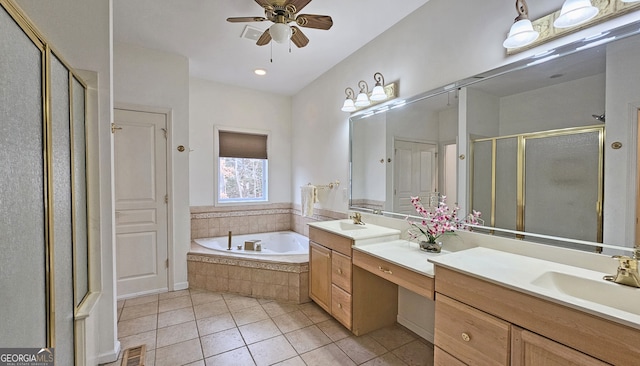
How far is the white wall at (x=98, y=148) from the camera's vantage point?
1697 millimetres

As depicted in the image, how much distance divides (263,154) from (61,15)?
270 cm

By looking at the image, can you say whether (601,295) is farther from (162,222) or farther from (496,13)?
(162,222)

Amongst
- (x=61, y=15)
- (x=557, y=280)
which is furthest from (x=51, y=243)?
(x=557, y=280)

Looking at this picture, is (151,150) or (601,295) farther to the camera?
(151,150)

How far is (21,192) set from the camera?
953 millimetres

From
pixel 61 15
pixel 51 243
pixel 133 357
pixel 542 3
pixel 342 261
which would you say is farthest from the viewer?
pixel 342 261

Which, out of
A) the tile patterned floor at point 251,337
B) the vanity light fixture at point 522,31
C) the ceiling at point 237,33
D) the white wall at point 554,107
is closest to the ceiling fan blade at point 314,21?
the ceiling at point 237,33

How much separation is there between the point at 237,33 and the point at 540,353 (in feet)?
10.0

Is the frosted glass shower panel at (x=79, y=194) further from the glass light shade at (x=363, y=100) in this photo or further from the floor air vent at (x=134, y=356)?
the glass light shade at (x=363, y=100)

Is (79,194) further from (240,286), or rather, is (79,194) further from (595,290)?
(595,290)

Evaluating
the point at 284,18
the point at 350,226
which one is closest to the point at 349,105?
the point at 284,18

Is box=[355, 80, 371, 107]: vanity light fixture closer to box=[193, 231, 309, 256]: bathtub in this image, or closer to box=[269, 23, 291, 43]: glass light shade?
box=[269, 23, 291, 43]: glass light shade

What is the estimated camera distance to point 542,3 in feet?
4.75

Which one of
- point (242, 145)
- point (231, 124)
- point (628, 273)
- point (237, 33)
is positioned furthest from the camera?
point (242, 145)
